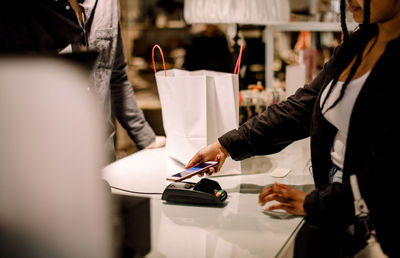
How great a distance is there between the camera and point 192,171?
1.22 meters

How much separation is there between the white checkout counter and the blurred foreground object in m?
0.32

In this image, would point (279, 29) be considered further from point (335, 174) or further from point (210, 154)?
point (335, 174)

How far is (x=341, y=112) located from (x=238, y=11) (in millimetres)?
1024

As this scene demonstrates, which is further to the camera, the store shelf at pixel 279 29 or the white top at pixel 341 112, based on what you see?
the store shelf at pixel 279 29

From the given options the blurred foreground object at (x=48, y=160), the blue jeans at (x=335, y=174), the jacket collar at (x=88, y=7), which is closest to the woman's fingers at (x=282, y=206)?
the blue jeans at (x=335, y=174)

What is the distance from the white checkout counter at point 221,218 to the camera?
874 millimetres

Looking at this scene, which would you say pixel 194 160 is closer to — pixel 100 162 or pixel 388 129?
pixel 388 129

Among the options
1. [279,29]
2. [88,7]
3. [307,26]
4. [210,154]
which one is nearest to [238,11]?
[88,7]

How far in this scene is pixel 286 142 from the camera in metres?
1.33

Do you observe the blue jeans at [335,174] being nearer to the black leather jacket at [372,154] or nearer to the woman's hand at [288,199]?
the black leather jacket at [372,154]

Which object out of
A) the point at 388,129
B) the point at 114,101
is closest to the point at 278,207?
the point at 388,129

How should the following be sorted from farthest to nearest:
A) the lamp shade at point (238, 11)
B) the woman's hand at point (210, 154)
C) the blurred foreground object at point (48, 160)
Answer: the lamp shade at point (238, 11)
the woman's hand at point (210, 154)
the blurred foreground object at point (48, 160)

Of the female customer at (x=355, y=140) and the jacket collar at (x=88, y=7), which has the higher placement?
the jacket collar at (x=88, y=7)

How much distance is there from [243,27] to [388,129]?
2.66 m
